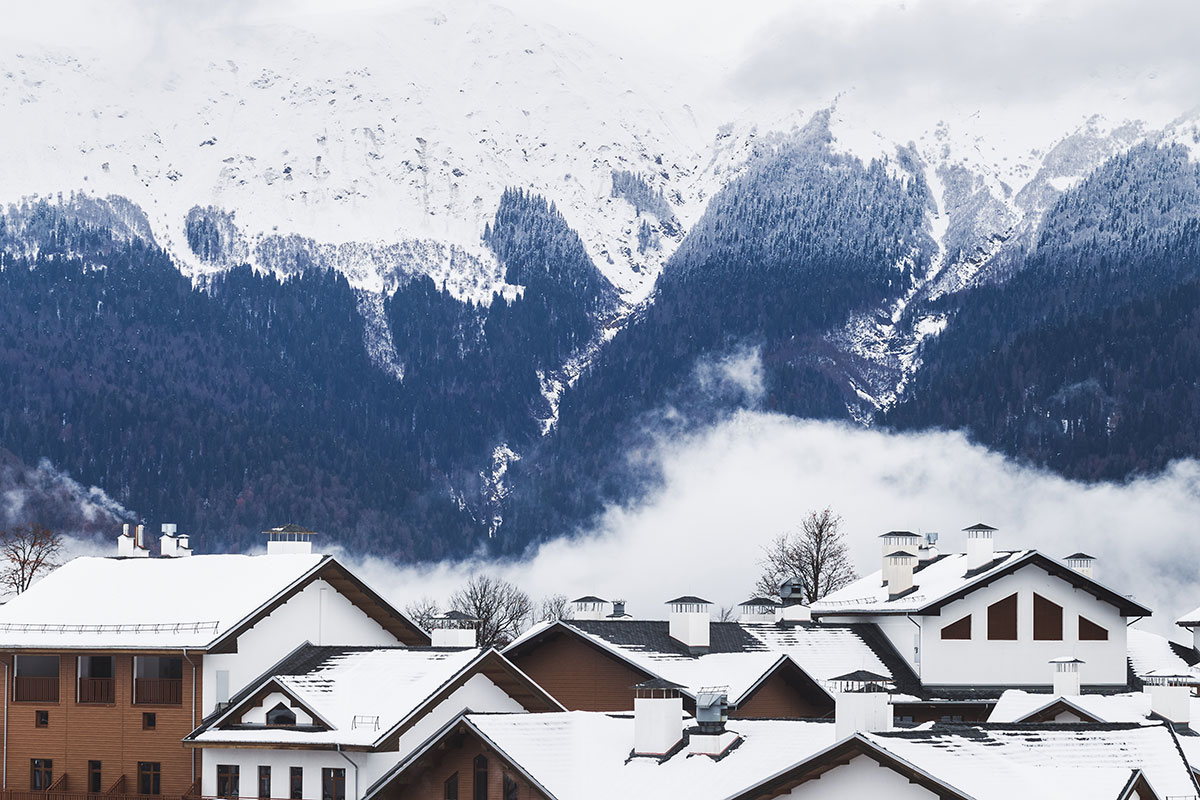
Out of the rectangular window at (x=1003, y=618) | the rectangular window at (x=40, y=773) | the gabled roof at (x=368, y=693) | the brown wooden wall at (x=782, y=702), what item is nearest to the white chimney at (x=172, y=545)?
the rectangular window at (x=40, y=773)

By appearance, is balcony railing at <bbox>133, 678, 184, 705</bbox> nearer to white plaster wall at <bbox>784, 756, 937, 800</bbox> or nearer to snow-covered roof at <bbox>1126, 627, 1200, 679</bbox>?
white plaster wall at <bbox>784, 756, 937, 800</bbox>

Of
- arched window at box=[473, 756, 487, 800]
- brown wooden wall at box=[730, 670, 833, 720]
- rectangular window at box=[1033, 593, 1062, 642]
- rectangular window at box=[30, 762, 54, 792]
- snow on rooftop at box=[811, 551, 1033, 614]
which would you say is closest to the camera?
arched window at box=[473, 756, 487, 800]

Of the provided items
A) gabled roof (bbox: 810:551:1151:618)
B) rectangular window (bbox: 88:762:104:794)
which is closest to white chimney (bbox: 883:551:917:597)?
gabled roof (bbox: 810:551:1151:618)

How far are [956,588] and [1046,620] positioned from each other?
426cm

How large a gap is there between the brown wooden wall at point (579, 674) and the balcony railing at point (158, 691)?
42.5 ft

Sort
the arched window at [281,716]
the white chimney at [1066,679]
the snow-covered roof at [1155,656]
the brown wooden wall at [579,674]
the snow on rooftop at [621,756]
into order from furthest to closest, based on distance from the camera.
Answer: the snow-covered roof at [1155,656]
the brown wooden wall at [579,674]
the white chimney at [1066,679]
the arched window at [281,716]
the snow on rooftop at [621,756]

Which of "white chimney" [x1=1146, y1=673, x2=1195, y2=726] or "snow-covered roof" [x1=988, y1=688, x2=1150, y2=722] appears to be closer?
"white chimney" [x1=1146, y1=673, x2=1195, y2=726]

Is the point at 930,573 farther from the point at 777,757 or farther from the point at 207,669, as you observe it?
the point at 777,757

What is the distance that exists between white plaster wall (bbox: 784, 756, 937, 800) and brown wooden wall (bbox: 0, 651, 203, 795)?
1168 inches

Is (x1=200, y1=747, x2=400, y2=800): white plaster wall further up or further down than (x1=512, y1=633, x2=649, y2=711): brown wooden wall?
further down

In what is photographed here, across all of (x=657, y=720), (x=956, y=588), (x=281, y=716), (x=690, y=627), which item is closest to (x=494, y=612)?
(x=956, y=588)

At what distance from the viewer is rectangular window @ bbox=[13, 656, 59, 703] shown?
246ft

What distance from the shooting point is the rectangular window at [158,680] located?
72.5 metres

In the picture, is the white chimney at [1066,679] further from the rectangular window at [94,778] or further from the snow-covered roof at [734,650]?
the rectangular window at [94,778]
